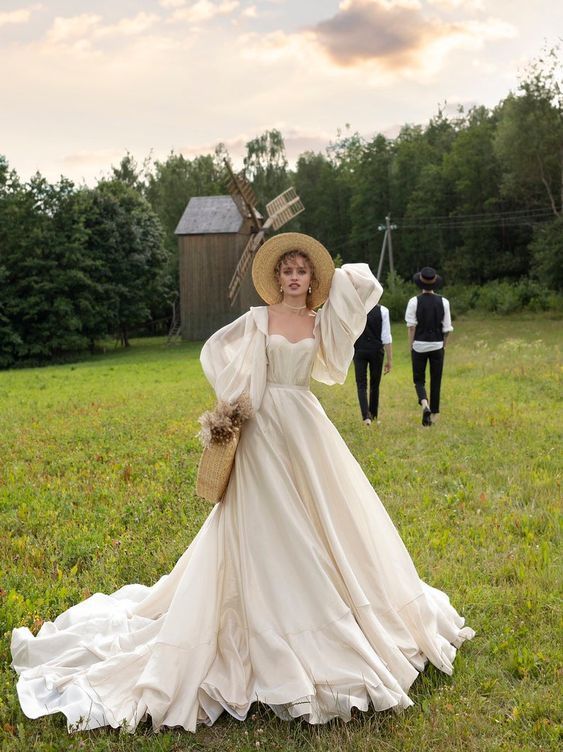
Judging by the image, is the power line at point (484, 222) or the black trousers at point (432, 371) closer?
the black trousers at point (432, 371)

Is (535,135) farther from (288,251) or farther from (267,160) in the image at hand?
(288,251)

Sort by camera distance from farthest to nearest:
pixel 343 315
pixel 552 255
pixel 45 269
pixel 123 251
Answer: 1. pixel 123 251
2. pixel 552 255
3. pixel 45 269
4. pixel 343 315

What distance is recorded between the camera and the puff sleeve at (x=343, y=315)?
468 centimetres

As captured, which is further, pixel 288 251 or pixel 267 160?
pixel 267 160

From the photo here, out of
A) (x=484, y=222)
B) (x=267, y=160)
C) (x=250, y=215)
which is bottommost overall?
(x=484, y=222)

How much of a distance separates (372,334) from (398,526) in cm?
551

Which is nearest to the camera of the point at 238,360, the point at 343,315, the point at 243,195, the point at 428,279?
the point at 238,360

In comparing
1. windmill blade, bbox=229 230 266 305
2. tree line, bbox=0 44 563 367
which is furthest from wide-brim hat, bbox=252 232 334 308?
tree line, bbox=0 44 563 367

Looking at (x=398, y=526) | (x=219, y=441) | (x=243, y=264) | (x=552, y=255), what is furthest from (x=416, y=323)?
(x=552, y=255)

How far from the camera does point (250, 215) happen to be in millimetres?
39312

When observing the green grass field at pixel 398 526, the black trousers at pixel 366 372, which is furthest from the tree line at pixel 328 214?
the black trousers at pixel 366 372

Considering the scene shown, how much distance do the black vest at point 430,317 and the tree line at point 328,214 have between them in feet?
93.6

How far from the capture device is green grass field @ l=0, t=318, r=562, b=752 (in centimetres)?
382

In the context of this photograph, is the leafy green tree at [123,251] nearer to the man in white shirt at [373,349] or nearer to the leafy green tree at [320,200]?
the leafy green tree at [320,200]
